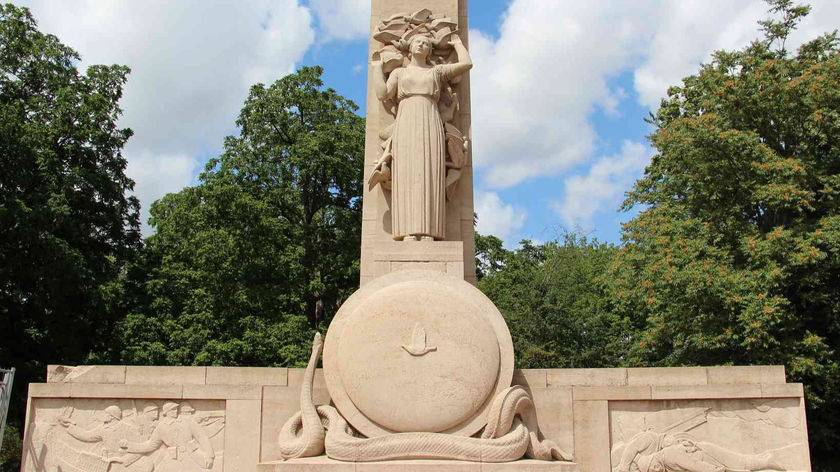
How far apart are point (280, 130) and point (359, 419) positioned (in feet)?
57.4

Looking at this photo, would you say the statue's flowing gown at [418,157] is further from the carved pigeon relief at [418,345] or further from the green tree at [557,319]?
A: the green tree at [557,319]

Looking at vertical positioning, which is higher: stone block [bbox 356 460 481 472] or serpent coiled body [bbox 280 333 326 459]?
serpent coiled body [bbox 280 333 326 459]

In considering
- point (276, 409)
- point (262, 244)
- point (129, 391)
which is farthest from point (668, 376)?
point (262, 244)

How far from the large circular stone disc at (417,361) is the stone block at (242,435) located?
108cm

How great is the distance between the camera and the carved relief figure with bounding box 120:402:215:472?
945 centimetres

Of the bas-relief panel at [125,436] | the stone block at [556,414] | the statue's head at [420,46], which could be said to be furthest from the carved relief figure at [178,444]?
the statue's head at [420,46]

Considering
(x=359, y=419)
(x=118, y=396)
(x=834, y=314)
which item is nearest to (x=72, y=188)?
(x=118, y=396)

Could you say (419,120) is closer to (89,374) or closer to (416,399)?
(416,399)

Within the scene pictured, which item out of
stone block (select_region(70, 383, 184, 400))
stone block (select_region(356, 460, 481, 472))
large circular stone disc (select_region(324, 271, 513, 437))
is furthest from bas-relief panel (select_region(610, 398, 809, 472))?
stone block (select_region(70, 383, 184, 400))

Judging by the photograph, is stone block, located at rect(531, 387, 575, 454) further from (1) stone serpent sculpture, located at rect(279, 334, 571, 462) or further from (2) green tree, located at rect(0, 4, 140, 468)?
(2) green tree, located at rect(0, 4, 140, 468)

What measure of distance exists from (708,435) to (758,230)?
876cm

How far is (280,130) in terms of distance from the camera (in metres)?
25.2

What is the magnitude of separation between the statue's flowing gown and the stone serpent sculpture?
2.01m

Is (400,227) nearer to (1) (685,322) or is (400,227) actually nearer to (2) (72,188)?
(1) (685,322)
